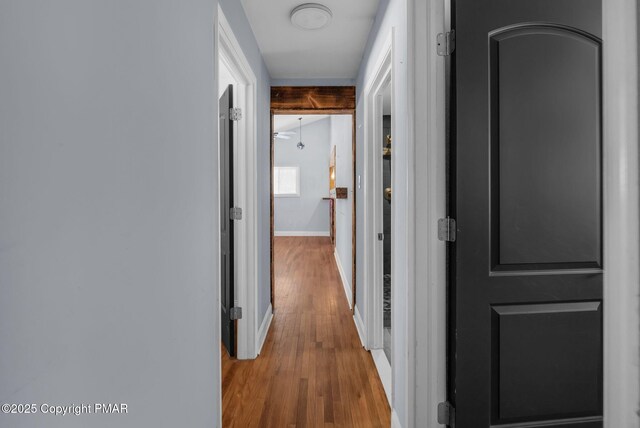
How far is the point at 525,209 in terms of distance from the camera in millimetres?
1340

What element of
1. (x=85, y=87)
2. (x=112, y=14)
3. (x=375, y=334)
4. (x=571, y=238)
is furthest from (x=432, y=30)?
(x=375, y=334)

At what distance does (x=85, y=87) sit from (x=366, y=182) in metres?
2.29

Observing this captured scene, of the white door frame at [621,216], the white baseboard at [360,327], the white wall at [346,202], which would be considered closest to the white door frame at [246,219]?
the white baseboard at [360,327]

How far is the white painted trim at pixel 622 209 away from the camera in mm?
440

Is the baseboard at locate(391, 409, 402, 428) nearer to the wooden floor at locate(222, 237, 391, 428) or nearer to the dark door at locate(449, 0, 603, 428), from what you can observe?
the wooden floor at locate(222, 237, 391, 428)

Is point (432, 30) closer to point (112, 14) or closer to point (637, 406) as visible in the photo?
point (112, 14)

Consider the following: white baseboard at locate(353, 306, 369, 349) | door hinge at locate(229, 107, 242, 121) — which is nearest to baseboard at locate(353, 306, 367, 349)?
white baseboard at locate(353, 306, 369, 349)

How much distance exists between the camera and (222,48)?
181 centimetres

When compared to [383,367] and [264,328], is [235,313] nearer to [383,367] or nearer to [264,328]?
[264,328]

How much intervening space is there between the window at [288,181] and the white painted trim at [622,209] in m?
9.15

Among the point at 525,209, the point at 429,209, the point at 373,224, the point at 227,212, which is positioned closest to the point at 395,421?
the point at 429,209

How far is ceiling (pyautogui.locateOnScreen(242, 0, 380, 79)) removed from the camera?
2201 millimetres

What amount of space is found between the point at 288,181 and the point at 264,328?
703 cm

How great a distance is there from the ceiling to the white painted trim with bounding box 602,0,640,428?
204 centimetres
